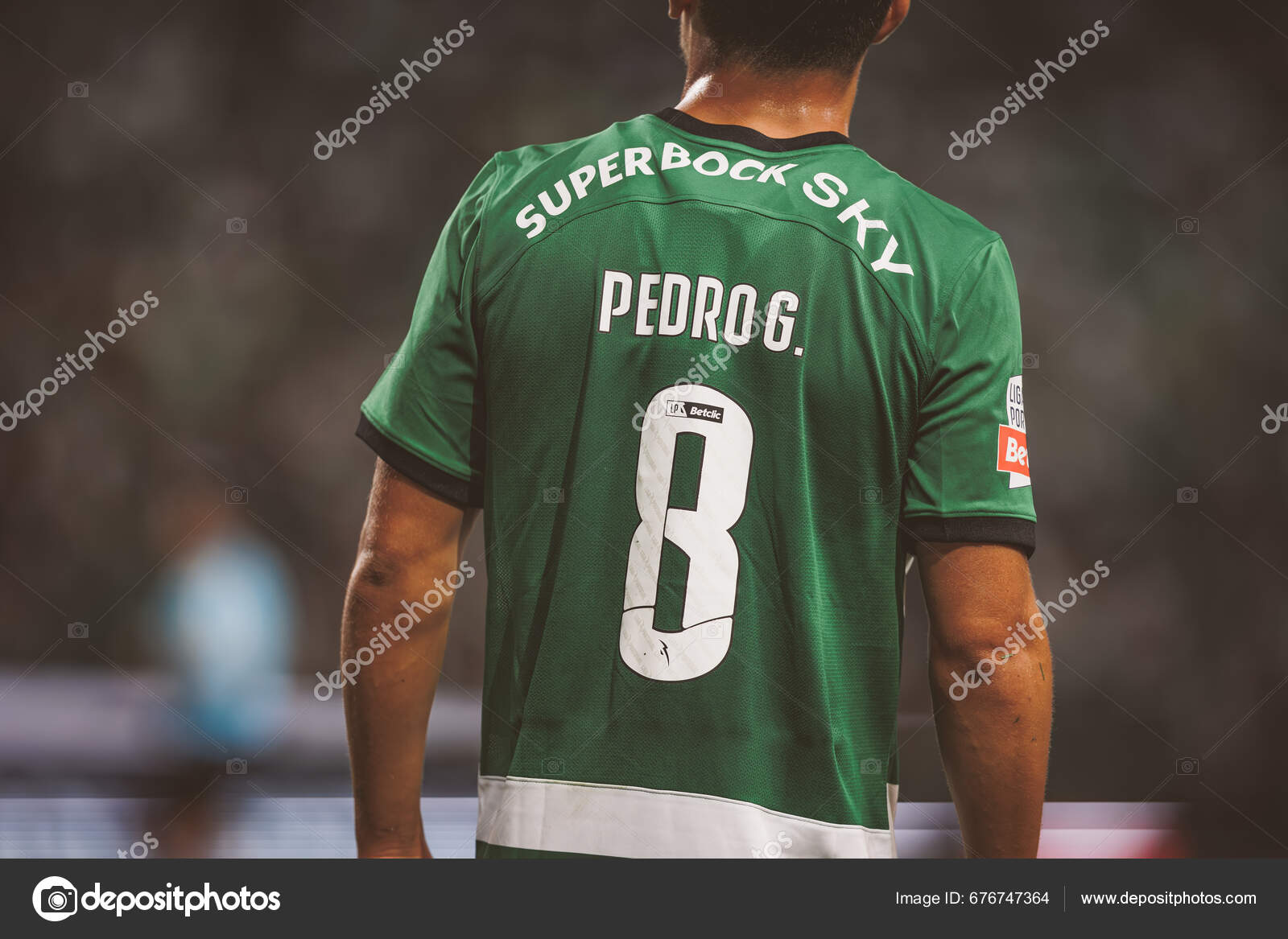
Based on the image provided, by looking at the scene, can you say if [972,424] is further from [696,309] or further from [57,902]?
[57,902]

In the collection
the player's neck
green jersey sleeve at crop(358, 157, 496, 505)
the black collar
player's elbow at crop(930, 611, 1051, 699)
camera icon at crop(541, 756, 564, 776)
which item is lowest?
camera icon at crop(541, 756, 564, 776)

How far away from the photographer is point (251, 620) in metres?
3.77

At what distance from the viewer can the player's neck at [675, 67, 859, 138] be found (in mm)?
980

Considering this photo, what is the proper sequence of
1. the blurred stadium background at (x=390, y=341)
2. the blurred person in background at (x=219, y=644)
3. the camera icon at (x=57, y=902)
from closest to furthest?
the camera icon at (x=57, y=902)
the blurred stadium background at (x=390, y=341)
the blurred person in background at (x=219, y=644)

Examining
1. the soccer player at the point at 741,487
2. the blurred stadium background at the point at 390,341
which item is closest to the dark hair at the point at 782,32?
the soccer player at the point at 741,487

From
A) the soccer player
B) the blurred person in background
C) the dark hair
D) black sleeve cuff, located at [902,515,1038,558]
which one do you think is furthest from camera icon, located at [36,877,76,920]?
the blurred person in background

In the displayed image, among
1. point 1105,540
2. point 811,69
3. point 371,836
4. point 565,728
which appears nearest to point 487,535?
point 565,728

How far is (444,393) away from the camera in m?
1.00

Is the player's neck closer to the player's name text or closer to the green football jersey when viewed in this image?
the green football jersey

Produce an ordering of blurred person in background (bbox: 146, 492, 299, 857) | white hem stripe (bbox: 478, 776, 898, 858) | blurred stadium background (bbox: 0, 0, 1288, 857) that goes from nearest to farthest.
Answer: white hem stripe (bbox: 478, 776, 898, 858) → blurred stadium background (bbox: 0, 0, 1288, 857) → blurred person in background (bbox: 146, 492, 299, 857)

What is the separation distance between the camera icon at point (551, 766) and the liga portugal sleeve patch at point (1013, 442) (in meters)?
0.46

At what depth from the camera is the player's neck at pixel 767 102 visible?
98 centimetres

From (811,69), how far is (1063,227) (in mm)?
2892

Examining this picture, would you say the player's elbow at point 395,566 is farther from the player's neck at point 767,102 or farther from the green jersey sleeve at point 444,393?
the player's neck at point 767,102
